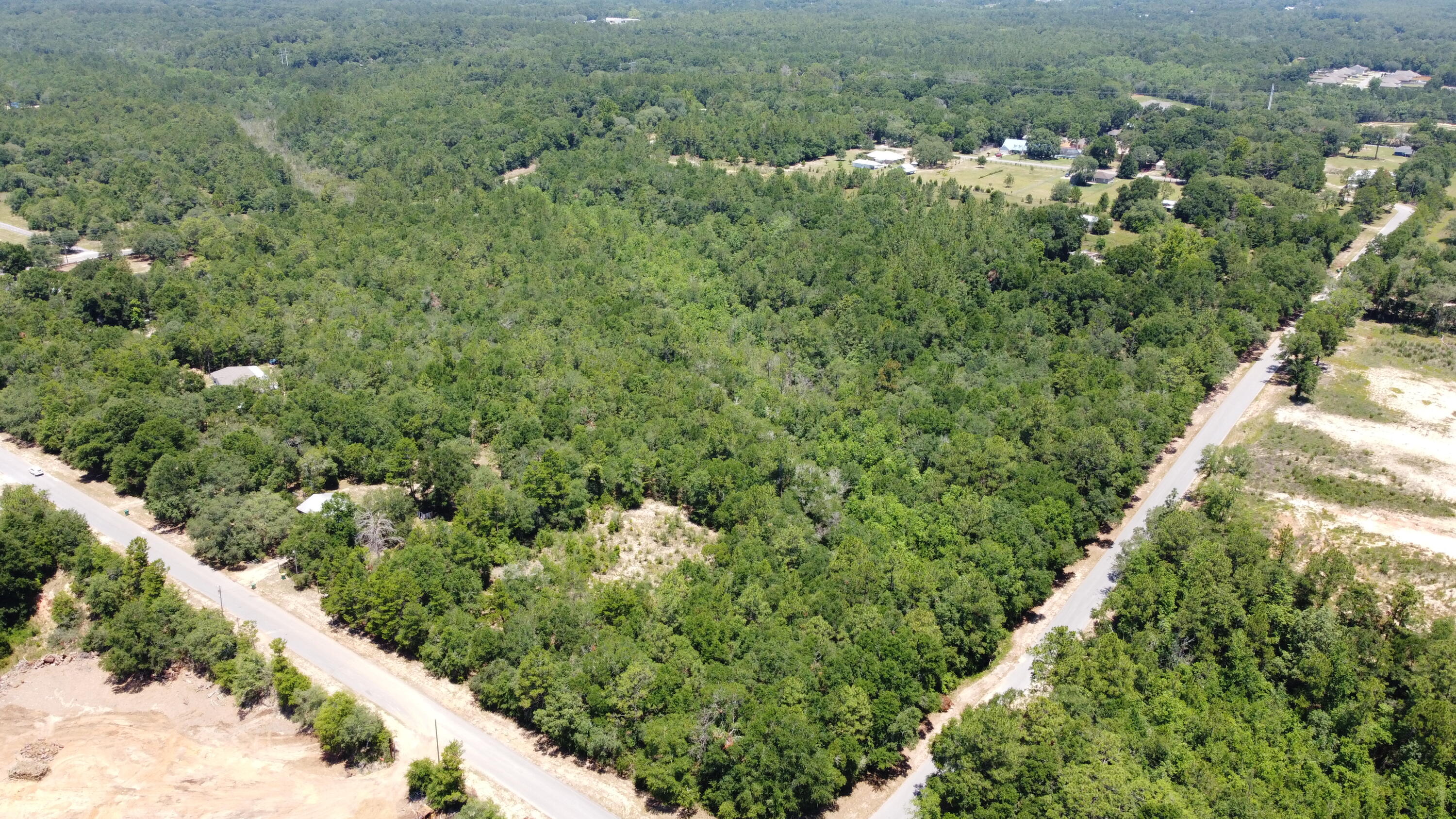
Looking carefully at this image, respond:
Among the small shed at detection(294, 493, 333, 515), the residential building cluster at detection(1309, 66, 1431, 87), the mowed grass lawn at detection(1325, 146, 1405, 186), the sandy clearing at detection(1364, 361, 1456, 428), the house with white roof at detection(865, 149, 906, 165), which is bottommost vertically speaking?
the small shed at detection(294, 493, 333, 515)

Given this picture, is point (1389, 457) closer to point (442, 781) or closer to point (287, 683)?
point (442, 781)

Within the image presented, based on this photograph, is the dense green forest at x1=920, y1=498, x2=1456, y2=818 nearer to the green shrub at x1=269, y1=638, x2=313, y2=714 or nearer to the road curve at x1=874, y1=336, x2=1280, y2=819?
the road curve at x1=874, y1=336, x2=1280, y2=819

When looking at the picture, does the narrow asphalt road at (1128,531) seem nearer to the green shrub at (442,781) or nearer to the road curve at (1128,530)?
the road curve at (1128,530)

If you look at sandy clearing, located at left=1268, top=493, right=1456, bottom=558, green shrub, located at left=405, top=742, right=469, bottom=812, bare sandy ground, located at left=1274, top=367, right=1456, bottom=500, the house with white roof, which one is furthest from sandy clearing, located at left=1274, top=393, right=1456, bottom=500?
the house with white roof

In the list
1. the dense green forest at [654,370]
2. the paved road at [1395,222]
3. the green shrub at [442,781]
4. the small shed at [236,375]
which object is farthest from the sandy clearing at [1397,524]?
the small shed at [236,375]

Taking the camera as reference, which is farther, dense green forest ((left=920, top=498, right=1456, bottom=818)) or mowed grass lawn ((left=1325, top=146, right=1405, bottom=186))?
mowed grass lawn ((left=1325, top=146, right=1405, bottom=186))

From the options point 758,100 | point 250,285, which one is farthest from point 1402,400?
point 758,100

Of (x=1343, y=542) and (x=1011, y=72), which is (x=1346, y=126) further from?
(x=1343, y=542)
